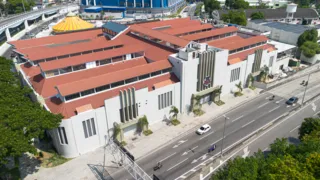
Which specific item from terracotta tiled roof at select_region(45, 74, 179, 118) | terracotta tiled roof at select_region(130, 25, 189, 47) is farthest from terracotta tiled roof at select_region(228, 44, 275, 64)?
terracotta tiled roof at select_region(45, 74, 179, 118)

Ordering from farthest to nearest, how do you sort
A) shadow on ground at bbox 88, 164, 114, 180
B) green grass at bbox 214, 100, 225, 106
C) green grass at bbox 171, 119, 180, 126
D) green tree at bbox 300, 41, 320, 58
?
green tree at bbox 300, 41, 320, 58 < green grass at bbox 214, 100, 225, 106 < green grass at bbox 171, 119, 180, 126 < shadow on ground at bbox 88, 164, 114, 180

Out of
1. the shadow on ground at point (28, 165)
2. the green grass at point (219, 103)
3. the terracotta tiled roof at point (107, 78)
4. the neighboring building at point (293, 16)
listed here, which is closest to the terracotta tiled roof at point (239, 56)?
the green grass at point (219, 103)

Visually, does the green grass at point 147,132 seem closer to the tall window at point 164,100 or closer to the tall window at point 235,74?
the tall window at point 164,100

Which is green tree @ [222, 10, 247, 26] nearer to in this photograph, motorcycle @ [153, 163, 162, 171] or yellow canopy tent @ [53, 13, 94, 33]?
yellow canopy tent @ [53, 13, 94, 33]

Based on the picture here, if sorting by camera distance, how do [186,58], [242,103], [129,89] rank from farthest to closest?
[242,103]
[186,58]
[129,89]

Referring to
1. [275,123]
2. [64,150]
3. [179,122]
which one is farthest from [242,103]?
[64,150]

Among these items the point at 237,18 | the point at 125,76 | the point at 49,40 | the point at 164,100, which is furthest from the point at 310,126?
the point at 237,18

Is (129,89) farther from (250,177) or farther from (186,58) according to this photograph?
(250,177)
